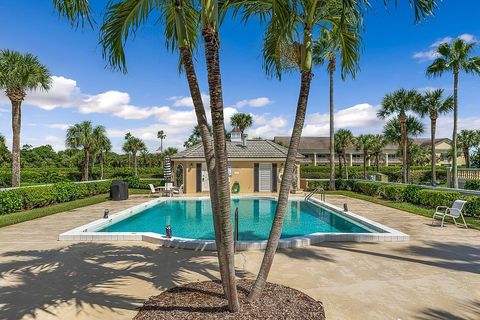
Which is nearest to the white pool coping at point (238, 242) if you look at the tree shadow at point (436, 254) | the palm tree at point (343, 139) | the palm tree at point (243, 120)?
the tree shadow at point (436, 254)

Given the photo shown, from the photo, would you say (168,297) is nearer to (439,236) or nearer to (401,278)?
(401,278)

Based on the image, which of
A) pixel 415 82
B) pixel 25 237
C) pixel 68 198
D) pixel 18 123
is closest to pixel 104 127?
pixel 18 123

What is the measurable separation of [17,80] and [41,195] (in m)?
9.16

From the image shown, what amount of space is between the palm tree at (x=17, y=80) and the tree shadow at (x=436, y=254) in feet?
71.7

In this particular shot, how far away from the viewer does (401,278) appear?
6.28 m

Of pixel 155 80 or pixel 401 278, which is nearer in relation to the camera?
pixel 401 278

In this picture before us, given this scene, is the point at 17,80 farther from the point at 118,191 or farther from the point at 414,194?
the point at 414,194

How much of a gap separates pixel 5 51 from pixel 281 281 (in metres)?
25.2

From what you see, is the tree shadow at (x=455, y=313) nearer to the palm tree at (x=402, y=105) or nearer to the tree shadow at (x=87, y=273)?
the tree shadow at (x=87, y=273)

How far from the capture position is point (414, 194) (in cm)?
1822

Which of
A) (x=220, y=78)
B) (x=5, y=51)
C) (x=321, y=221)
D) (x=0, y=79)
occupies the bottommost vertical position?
(x=321, y=221)

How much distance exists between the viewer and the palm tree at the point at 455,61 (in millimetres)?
21250

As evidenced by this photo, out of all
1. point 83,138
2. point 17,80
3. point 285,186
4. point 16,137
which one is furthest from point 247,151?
point 285,186

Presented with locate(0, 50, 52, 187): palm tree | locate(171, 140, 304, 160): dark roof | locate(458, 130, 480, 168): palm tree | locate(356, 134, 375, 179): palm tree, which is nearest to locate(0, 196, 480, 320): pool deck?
locate(0, 50, 52, 187): palm tree
